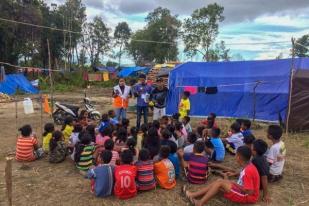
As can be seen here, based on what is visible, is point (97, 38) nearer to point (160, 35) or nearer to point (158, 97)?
point (160, 35)

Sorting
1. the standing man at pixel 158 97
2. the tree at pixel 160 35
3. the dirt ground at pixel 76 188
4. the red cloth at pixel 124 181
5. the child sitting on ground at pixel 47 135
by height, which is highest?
the tree at pixel 160 35

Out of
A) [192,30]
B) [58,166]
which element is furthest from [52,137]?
[192,30]

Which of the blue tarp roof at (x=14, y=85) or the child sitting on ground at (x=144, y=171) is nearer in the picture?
the child sitting on ground at (x=144, y=171)

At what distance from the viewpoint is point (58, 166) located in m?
7.70

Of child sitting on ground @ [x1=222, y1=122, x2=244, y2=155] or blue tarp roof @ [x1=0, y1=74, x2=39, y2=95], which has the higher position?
blue tarp roof @ [x1=0, y1=74, x2=39, y2=95]

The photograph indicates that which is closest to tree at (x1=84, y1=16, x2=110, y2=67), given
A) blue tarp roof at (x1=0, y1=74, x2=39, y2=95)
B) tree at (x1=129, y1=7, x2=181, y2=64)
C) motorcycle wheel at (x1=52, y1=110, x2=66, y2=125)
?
tree at (x1=129, y1=7, x2=181, y2=64)

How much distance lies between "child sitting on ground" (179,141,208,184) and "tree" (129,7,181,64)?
141ft

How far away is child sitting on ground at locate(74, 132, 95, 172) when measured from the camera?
706cm

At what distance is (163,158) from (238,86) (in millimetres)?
9418

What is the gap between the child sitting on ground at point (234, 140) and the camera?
26.6ft

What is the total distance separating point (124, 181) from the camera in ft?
19.0

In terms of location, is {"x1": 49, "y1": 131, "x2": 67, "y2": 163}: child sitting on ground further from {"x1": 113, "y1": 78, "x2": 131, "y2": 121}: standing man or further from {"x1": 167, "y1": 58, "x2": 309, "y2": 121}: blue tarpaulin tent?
{"x1": 167, "y1": 58, "x2": 309, "y2": 121}: blue tarpaulin tent

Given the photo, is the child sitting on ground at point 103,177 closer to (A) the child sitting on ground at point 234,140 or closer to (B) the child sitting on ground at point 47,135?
(B) the child sitting on ground at point 47,135

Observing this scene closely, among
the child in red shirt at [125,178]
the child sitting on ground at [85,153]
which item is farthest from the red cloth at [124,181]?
the child sitting on ground at [85,153]
